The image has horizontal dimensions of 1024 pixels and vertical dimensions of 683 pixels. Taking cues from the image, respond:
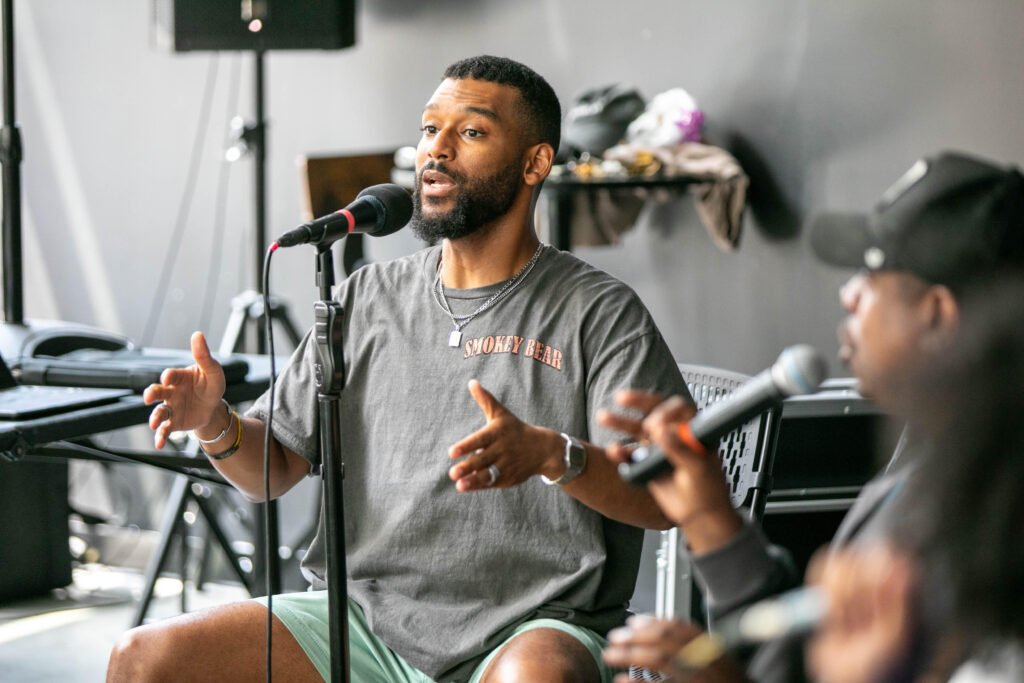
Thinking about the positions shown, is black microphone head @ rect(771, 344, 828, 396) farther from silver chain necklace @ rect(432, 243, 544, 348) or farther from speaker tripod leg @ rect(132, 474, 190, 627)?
speaker tripod leg @ rect(132, 474, 190, 627)

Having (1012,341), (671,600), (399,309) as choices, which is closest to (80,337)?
(399,309)

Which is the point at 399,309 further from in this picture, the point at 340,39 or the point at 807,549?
the point at 340,39

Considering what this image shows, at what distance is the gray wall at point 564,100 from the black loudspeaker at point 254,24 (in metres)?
0.52

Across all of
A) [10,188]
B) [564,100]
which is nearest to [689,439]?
[10,188]

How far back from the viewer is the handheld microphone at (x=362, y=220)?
1505 millimetres

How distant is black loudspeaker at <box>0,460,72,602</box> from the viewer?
11.3 feet

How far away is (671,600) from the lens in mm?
2527

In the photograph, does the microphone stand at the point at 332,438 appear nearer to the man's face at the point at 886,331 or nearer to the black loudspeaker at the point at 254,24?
the man's face at the point at 886,331

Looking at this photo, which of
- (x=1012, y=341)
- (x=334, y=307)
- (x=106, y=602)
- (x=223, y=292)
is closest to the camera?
(x=1012, y=341)

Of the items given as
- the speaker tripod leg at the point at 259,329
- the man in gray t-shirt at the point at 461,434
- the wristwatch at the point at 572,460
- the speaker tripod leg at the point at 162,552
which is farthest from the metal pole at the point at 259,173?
the wristwatch at the point at 572,460

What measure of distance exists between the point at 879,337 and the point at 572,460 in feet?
1.85

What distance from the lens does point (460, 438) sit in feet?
5.98

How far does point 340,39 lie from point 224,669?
2193 millimetres

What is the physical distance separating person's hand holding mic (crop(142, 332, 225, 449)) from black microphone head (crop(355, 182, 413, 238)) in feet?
1.11
